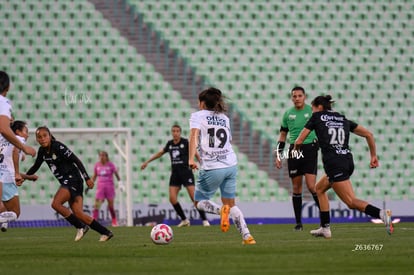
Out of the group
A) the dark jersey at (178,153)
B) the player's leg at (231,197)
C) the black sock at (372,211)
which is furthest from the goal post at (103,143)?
the player's leg at (231,197)

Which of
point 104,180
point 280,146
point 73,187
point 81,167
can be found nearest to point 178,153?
point 104,180

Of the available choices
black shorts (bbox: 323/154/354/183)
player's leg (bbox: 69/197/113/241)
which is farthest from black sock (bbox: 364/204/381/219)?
player's leg (bbox: 69/197/113/241)

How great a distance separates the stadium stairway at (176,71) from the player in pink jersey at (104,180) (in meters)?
3.12

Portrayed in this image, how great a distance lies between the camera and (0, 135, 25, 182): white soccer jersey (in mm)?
15312

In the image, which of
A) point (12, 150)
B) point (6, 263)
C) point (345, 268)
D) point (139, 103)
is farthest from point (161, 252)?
point (139, 103)

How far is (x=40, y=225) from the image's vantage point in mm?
23172

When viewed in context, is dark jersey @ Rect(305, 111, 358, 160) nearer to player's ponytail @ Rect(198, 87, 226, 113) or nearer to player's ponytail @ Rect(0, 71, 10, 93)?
player's ponytail @ Rect(198, 87, 226, 113)

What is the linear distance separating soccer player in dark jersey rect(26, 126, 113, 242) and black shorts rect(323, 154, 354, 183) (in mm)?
3272

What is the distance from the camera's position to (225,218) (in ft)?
34.1

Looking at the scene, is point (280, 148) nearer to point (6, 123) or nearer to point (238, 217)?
point (238, 217)

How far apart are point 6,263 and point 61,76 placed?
17065 mm

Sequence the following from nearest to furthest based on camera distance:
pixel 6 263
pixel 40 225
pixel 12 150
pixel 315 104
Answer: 1. pixel 6 263
2. pixel 315 104
3. pixel 12 150
4. pixel 40 225

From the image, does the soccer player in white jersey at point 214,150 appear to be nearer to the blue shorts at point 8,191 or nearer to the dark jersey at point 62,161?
the dark jersey at point 62,161

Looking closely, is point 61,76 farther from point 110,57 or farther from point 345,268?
point 345,268
